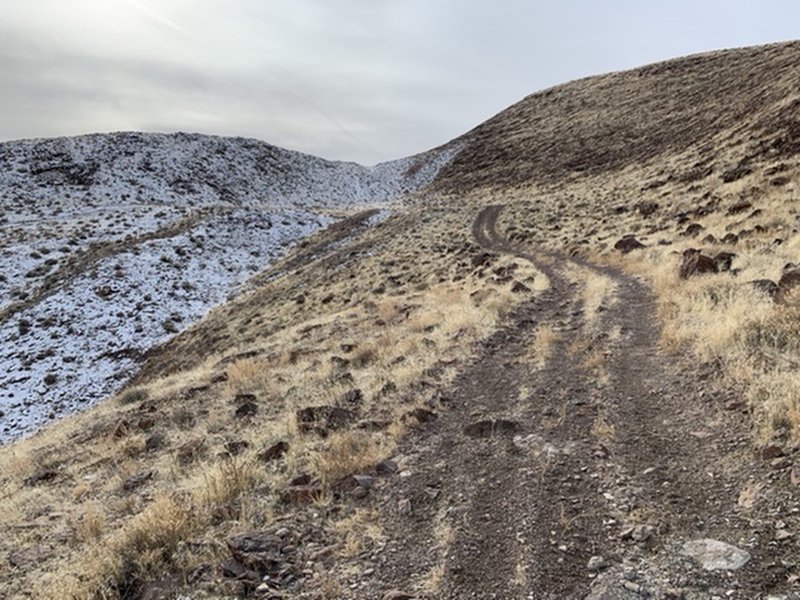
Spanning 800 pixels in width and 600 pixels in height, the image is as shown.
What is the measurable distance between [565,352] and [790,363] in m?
3.82

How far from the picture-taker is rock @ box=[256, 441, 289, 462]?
7.21 meters

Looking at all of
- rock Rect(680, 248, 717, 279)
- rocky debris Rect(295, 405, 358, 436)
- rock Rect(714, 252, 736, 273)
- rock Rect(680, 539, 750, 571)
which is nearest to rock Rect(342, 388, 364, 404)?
rocky debris Rect(295, 405, 358, 436)

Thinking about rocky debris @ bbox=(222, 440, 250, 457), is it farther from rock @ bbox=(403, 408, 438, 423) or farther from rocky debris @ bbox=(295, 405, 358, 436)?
rock @ bbox=(403, 408, 438, 423)

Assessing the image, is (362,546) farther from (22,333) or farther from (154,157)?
(154,157)

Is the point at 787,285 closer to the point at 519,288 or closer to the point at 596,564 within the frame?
the point at 596,564

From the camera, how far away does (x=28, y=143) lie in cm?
5384

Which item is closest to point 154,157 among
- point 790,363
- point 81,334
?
point 81,334

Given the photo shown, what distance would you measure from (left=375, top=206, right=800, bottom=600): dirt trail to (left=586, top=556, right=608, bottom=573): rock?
0.02 metres

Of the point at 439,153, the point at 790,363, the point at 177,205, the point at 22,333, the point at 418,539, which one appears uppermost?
the point at 439,153

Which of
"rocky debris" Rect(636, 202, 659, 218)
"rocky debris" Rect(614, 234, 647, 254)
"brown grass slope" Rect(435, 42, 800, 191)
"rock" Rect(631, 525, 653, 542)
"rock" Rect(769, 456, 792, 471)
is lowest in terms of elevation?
"rock" Rect(631, 525, 653, 542)

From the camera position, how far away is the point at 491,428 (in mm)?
7020

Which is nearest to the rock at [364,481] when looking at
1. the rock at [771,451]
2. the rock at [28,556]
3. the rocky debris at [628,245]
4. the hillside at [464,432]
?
the hillside at [464,432]

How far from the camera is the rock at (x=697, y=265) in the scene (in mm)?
12711

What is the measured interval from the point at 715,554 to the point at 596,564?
89 cm
